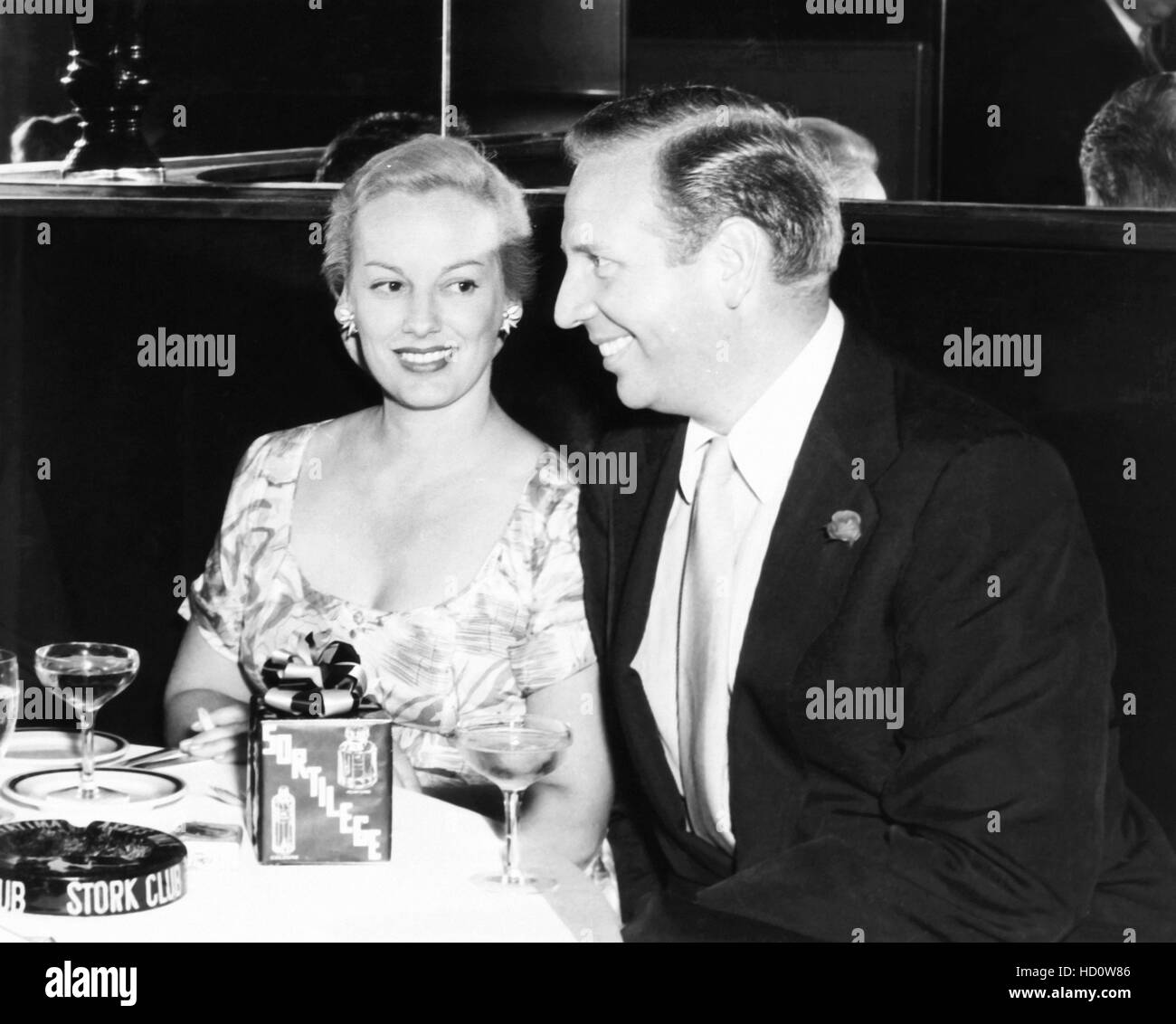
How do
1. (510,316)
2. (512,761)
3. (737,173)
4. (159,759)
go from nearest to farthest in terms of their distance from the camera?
(512,761) → (159,759) → (737,173) → (510,316)

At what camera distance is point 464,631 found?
7.16 ft

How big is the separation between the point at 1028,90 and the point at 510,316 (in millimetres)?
2681

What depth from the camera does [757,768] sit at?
5.90 feet

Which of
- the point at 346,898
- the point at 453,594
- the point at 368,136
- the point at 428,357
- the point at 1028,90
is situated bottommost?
the point at 346,898

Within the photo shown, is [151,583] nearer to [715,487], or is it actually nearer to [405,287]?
[405,287]

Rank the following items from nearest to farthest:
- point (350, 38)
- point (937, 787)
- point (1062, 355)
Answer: point (937, 787)
point (1062, 355)
point (350, 38)

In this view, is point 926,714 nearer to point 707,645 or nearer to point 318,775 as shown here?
point 707,645

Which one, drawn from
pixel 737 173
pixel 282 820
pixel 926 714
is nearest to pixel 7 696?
pixel 282 820

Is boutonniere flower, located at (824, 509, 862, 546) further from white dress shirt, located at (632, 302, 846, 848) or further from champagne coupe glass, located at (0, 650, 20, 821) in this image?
champagne coupe glass, located at (0, 650, 20, 821)

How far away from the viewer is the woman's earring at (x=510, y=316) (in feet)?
7.59

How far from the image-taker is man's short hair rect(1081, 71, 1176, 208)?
8.90 feet

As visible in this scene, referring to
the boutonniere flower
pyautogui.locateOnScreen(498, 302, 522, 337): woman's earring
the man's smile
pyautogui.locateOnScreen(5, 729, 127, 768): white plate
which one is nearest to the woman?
pyautogui.locateOnScreen(498, 302, 522, 337): woman's earring

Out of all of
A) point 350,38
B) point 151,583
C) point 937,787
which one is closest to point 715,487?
point 937,787
